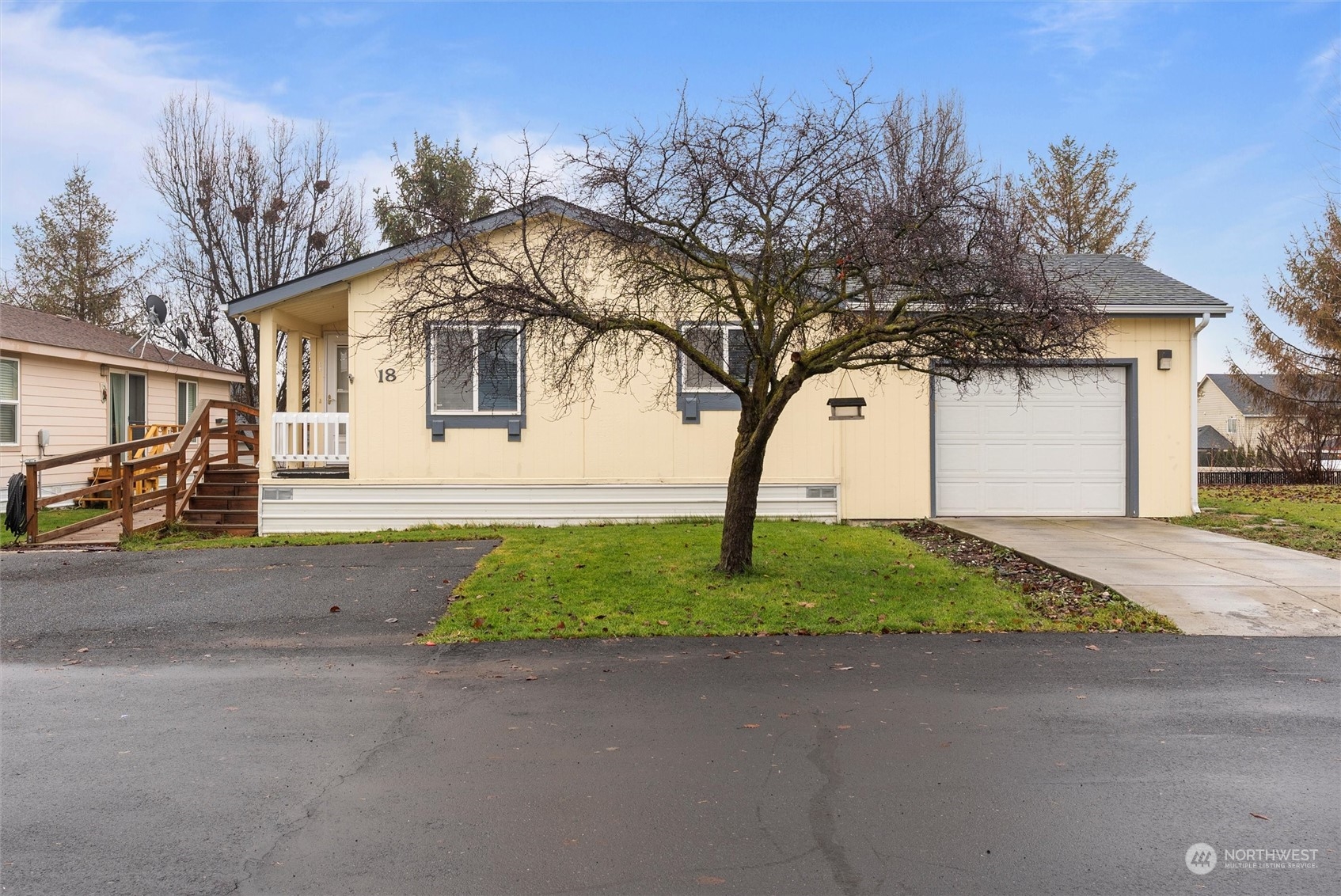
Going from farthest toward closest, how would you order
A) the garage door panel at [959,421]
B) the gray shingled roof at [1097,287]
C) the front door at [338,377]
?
the front door at [338,377] → the garage door panel at [959,421] → the gray shingled roof at [1097,287]

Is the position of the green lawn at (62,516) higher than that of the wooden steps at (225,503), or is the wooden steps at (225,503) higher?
the wooden steps at (225,503)

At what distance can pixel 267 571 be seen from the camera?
31.4 ft

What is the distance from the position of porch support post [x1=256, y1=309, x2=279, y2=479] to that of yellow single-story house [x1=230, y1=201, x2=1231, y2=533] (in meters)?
0.03

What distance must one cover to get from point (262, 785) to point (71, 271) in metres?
28.7

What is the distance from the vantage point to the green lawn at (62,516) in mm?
14078

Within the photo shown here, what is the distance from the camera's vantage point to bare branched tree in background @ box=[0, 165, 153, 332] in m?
26.1

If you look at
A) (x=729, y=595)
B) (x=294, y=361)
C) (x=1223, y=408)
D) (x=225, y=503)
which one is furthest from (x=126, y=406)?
(x=1223, y=408)

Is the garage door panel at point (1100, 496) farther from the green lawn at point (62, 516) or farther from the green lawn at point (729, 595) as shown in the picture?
the green lawn at point (62, 516)

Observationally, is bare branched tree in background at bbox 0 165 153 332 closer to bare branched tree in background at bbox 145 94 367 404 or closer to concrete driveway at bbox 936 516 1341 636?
bare branched tree in background at bbox 145 94 367 404

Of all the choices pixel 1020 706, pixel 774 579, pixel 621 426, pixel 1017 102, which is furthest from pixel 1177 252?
pixel 1020 706

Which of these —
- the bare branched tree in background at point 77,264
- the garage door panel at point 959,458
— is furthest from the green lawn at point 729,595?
the bare branched tree in background at point 77,264

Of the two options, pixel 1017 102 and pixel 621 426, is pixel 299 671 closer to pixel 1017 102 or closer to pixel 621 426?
pixel 621 426

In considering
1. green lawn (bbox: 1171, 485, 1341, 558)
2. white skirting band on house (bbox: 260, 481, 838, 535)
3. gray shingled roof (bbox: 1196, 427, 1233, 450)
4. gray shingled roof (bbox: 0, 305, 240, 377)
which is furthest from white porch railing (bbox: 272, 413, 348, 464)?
gray shingled roof (bbox: 1196, 427, 1233, 450)

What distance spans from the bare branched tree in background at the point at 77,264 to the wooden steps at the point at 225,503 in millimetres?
15335
